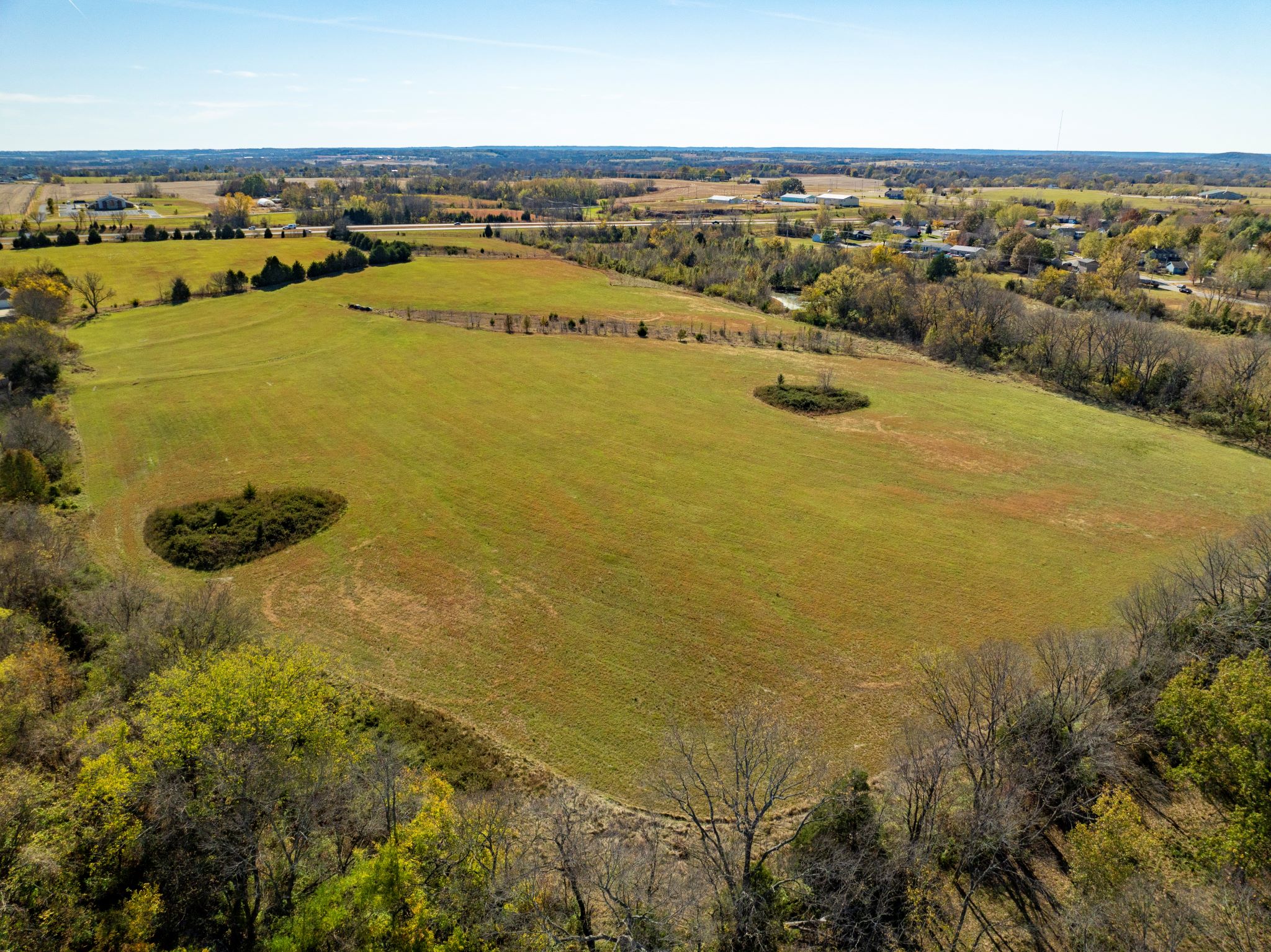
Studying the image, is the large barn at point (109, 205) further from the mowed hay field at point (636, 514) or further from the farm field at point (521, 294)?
the mowed hay field at point (636, 514)

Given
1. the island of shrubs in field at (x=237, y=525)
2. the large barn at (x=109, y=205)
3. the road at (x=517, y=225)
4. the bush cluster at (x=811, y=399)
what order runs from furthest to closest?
the large barn at (x=109, y=205)
the road at (x=517, y=225)
the bush cluster at (x=811, y=399)
the island of shrubs in field at (x=237, y=525)

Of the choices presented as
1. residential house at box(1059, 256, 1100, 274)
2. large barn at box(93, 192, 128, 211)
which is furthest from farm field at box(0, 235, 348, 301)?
residential house at box(1059, 256, 1100, 274)

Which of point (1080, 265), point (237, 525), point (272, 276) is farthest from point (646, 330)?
point (1080, 265)

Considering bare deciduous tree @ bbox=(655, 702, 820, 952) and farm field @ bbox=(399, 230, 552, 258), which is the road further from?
bare deciduous tree @ bbox=(655, 702, 820, 952)

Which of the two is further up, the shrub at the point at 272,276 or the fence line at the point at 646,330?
the shrub at the point at 272,276

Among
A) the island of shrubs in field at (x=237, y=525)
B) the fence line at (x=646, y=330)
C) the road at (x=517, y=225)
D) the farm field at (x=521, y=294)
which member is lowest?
the island of shrubs in field at (x=237, y=525)

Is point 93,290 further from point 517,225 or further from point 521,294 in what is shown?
point 517,225

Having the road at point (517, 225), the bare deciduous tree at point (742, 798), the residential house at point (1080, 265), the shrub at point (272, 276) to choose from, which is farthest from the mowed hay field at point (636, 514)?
the road at point (517, 225)
